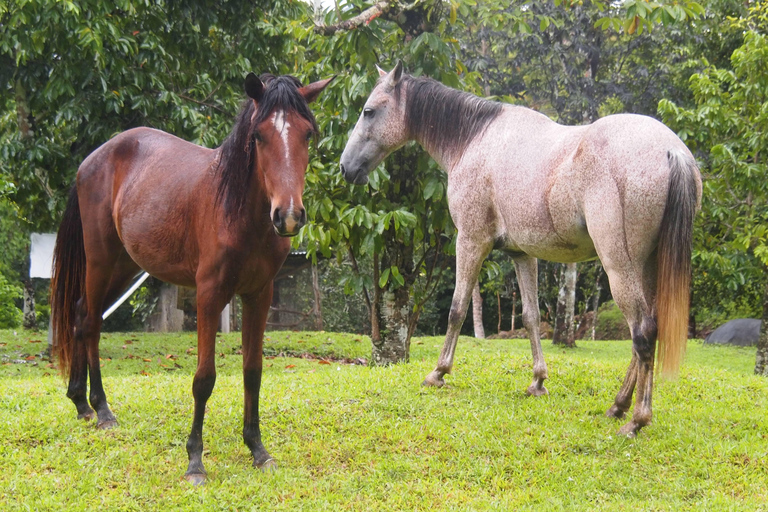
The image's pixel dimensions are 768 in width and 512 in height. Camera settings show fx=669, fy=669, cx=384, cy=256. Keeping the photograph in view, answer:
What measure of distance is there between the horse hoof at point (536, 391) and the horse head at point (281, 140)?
3.07m

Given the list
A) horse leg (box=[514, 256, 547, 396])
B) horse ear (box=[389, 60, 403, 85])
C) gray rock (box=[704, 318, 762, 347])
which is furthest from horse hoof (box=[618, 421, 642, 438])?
gray rock (box=[704, 318, 762, 347])

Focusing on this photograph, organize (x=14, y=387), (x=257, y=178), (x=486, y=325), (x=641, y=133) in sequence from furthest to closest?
(x=486, y=325), (x=14, y=387), (x=641, y=133), (x=257, y=178)

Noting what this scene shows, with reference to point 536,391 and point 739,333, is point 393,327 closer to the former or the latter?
point 536,391

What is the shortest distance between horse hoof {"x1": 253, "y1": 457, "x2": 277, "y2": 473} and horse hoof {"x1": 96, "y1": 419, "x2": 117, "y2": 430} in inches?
53.8

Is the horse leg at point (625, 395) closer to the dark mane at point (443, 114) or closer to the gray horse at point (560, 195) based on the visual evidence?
the gray horse at point (560, 195)

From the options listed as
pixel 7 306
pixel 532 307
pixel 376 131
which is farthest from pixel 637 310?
pixel 7 306

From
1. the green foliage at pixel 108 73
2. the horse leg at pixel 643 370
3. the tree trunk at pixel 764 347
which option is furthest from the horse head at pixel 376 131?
the tree trunk at pixel 764 347

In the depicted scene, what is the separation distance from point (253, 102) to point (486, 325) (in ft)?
63.9

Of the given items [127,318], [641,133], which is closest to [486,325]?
[127,318]

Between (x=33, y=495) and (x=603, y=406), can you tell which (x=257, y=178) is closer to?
(x=33, y=495)

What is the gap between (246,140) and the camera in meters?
3.72

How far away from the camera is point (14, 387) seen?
20.4 ft

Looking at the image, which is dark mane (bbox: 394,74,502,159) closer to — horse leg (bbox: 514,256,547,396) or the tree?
horse leg (bbox: 514,256,547,396)

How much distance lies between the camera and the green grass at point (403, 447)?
151 inches
